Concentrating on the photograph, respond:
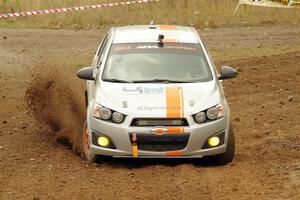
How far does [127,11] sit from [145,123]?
2072 cm

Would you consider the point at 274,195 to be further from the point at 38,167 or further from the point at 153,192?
the point at 38,167

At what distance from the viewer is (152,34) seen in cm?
1087

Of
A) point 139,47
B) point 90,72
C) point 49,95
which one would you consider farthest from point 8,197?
point 49,95

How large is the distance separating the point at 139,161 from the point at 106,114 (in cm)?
88

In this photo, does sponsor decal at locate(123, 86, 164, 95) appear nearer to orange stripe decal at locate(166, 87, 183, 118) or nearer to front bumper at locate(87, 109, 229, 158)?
orange stripe decal at locate(166, 87, 183, 118)

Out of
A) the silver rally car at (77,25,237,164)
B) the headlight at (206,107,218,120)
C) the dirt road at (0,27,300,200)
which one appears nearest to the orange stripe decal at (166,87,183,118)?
the silver rally car at (77,25,237,164)

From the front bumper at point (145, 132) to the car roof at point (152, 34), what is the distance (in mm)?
1802

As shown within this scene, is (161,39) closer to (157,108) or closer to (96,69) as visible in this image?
(96,69)

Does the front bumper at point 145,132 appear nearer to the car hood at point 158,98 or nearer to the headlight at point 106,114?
the headlight at point 106,114

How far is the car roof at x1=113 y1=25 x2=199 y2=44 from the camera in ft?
35.1

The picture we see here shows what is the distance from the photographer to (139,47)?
10.5m

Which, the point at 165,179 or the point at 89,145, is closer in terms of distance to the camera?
the point at 165,179

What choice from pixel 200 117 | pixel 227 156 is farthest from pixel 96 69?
pixel 227 156

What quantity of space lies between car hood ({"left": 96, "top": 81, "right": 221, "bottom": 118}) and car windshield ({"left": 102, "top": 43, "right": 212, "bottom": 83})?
26 cm
